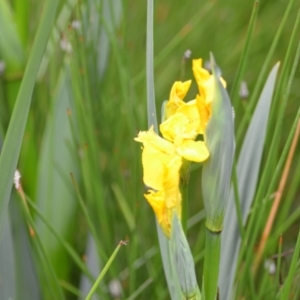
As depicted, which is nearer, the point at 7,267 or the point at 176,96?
the point at 176,96

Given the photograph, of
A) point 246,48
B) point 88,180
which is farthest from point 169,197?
point 88,180

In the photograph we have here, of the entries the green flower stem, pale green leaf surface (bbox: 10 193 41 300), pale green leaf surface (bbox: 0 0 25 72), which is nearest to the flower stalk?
the green flower stem

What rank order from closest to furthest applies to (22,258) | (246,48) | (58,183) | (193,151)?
(193,151) → (246,48) → (22,258) → (58,183)

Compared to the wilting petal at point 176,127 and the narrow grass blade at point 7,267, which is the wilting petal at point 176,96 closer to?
the wilting petal at point 176,127

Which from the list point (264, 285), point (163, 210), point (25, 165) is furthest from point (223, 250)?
point (25, 165)

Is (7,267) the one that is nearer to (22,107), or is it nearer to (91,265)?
(91,265)

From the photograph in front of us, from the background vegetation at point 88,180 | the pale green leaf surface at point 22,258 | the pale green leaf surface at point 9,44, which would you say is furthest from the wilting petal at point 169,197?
the pale green leaf surface at point 9,44
